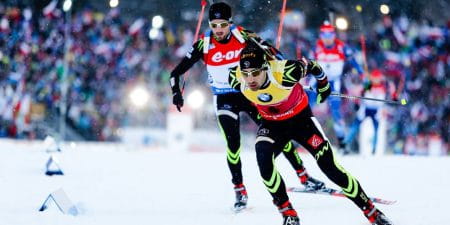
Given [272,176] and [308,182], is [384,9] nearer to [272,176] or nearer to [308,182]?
[308,182]

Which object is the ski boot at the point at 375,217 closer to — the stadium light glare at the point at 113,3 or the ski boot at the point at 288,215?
the ski boot at the point at 288,215

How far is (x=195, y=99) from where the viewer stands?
14633 millimetres

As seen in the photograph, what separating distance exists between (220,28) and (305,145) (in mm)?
1579

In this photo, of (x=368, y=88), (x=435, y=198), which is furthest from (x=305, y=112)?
(x=368, y=88)

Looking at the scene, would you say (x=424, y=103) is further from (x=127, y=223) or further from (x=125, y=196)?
(x=127, y=223)

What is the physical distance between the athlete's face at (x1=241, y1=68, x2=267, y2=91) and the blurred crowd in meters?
8.93

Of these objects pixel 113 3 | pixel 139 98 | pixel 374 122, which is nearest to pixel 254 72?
pixel 374 122

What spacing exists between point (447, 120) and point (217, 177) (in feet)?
27.2

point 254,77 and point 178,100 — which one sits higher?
point 254,77

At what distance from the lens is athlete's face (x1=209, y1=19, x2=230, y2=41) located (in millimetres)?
5988

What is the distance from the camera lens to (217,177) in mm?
8266

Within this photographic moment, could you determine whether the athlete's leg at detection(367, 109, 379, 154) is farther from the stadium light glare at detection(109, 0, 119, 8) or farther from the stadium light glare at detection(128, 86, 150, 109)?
the stadium light glare at detection(109, 0, 119, 8)

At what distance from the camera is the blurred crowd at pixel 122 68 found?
15.0 meters

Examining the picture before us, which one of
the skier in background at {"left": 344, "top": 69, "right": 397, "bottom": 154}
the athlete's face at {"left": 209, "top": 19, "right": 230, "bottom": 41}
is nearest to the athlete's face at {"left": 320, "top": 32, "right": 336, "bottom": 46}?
the skier in background at {"left": 344, "top": 69, "right": 397, "bottom": 154}
